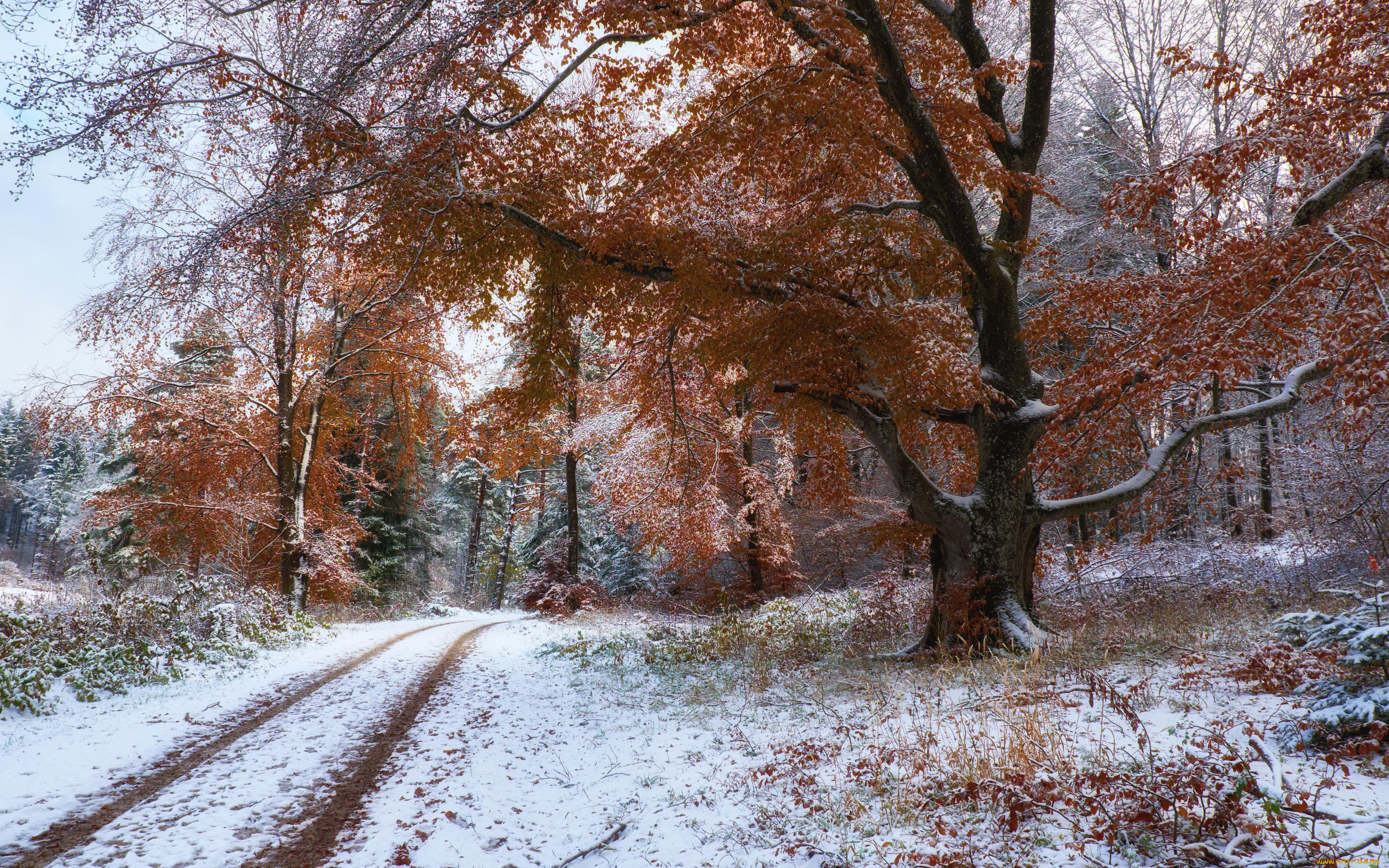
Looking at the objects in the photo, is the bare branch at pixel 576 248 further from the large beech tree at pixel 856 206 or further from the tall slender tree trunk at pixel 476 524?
the tall slender tree trunk at pixel 476 524

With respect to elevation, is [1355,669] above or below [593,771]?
above

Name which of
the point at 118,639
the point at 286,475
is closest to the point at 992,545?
the point at 118,639

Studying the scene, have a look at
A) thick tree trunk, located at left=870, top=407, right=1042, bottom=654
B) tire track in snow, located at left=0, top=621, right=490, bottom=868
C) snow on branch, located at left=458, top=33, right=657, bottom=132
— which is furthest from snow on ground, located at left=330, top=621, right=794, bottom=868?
snow on branch, located at left=458, top=33, right=657, bottom=132

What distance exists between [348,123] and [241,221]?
165 centimetres

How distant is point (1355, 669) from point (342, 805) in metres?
7.21

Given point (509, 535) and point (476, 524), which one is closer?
point (509, 535)

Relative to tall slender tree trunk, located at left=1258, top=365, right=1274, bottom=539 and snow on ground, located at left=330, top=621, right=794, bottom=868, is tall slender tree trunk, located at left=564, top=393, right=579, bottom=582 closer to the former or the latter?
snow on ground, located at left=330, top=621, right=794, bottom=868

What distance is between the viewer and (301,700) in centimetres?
841

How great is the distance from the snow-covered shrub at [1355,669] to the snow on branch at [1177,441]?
3.29 m

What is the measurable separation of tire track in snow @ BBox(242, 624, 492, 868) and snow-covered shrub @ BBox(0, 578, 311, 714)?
347 centimetres

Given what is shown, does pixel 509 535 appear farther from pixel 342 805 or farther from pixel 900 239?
pixel 342 805

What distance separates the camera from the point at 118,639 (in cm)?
905

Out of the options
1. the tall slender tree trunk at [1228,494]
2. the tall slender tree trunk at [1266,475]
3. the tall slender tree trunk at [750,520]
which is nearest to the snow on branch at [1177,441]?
the tall slender tree trunk at [1228,494]

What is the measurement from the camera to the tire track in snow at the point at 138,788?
13.5 ft
